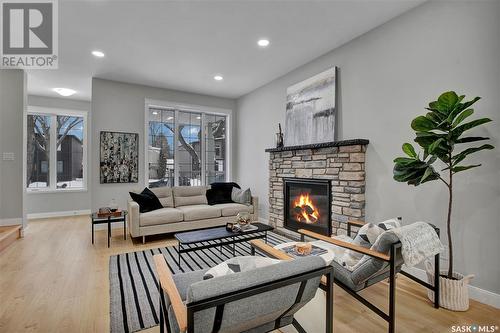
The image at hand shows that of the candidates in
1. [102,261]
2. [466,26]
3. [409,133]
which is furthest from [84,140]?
[466,26]

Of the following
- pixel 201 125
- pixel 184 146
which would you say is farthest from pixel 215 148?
pixel 184 146

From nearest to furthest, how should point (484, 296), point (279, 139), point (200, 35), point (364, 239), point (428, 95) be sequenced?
point (364, 239), point (484, 296), point (428, 95), point (200, 35), point (279, 139)

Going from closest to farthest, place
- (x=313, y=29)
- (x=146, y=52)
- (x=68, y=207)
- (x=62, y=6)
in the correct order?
(x=62, y=6)
(x=313, y=29)
(x=146, y=52)
(x=68, y=207)

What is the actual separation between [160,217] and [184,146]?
2232 millimetres

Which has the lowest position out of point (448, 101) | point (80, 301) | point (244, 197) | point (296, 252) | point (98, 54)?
point (80, 301)

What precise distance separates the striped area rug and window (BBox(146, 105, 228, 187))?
2286 millimetres

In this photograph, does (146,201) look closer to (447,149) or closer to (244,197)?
(244,197)

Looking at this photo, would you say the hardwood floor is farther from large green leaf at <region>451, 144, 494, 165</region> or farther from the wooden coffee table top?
large green leaf at <region>451, 144, 494, 165</region>

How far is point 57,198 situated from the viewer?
604cm

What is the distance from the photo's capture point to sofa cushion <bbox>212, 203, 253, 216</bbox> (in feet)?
15.6

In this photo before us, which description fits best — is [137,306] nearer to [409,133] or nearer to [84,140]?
[409,133]

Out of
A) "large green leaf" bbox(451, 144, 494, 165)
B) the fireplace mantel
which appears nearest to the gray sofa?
the fireplace mantel

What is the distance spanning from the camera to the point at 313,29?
10.4 feet

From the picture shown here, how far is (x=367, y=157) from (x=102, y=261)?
374 cm
